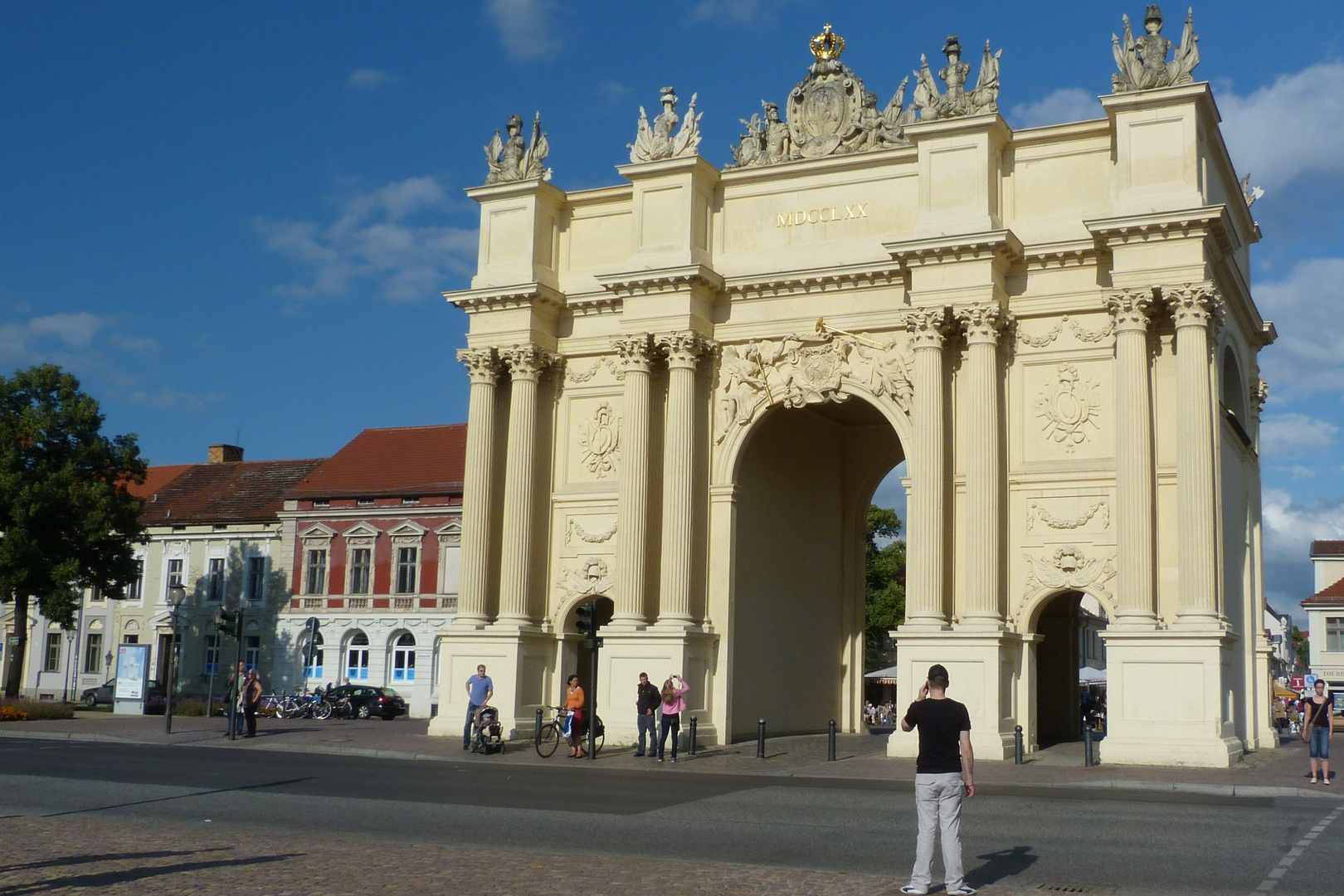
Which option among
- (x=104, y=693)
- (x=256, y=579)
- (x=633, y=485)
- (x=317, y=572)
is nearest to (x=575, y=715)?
(x=633, y=485)

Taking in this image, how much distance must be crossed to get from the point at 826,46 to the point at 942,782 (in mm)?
25357

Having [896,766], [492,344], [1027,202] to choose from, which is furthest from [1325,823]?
[492,344]

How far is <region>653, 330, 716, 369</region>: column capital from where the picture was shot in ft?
99.8

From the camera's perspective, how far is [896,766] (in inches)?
948

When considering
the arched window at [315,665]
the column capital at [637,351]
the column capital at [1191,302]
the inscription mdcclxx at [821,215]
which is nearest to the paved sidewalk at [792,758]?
the column capital at [1191,302]

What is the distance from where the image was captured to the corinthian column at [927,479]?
27.0 m

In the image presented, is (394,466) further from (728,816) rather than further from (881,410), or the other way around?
(728,816)

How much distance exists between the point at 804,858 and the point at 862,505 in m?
25.6

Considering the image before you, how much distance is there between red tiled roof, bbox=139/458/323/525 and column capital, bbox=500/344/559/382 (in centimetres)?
2780

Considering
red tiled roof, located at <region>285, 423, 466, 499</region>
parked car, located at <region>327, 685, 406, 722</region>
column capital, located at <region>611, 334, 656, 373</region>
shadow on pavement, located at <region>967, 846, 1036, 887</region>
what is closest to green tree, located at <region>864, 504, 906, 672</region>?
red tiled roof, located at <region>285, 423, 466, 499</region>

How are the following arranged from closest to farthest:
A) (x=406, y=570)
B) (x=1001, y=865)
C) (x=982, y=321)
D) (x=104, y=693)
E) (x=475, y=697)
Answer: (x=1001, y=865)
(x=982, y=321)
(x=475, y=697)
(x=406, y=570)
(x=104, y=693)

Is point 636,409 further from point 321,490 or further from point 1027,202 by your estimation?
point 321,490

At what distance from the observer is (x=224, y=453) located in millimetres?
68375

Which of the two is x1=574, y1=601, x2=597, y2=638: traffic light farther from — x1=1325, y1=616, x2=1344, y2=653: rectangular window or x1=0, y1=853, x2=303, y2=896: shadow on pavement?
x1=1325, y1=616, x2=1344, y2=653: rectangular window
